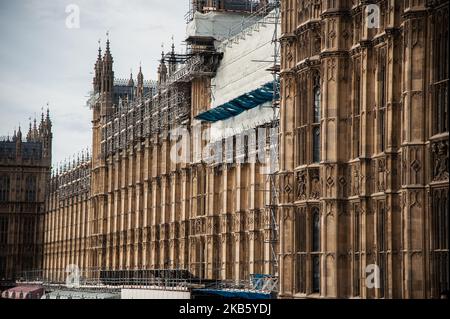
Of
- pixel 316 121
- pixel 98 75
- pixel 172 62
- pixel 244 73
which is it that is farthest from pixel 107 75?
pixel 316 121

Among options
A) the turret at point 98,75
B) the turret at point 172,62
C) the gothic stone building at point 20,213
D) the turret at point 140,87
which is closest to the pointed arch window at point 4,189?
the gothic stone building at point 20,213

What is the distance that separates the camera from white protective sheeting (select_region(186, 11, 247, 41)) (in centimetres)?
9081

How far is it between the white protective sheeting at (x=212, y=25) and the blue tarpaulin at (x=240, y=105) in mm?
7872

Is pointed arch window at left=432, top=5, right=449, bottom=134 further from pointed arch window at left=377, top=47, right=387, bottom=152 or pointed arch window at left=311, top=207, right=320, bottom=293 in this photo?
pointed arch window at left=311, top=207, right=320, bottom=293

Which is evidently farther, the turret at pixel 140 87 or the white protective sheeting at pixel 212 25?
the turret at pixel 140 87

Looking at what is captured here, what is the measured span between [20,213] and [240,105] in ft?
352

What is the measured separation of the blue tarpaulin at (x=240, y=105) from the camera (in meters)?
72.2

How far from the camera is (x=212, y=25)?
3610 inches

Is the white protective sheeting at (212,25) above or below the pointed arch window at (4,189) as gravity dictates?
above

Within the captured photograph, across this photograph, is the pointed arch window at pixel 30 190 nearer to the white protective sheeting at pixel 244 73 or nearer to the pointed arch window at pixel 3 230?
the pointed arch window at pixel 3 230

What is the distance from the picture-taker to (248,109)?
255 feet

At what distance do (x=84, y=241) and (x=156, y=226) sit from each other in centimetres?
3922

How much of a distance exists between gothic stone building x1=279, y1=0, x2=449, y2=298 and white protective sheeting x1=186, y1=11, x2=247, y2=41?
38.5 meters

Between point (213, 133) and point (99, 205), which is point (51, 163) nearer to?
point (99, 205)
